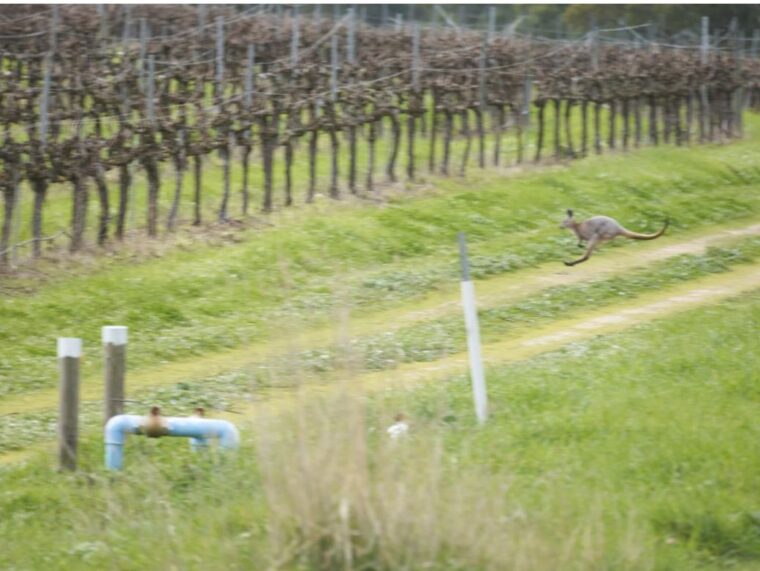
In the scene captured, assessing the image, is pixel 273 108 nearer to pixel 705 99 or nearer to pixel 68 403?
pixel 68 403

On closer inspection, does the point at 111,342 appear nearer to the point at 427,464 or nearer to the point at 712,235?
the point at 427,464

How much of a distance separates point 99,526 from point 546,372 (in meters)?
4.85

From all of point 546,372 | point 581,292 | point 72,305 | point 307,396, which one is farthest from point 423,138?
point 307,396

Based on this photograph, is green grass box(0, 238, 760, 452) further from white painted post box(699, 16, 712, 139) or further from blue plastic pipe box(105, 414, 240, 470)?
white painted post box(699, 16, 712, 139)

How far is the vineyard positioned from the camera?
18.1 metres

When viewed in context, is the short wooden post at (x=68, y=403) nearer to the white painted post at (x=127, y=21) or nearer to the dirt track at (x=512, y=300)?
the dirt track at (x=512, y=300)

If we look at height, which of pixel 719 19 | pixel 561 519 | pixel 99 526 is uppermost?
pixel 719 19

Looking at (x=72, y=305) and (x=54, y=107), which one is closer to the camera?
(x=72, y=305)

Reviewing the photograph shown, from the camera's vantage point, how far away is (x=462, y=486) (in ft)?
21.8

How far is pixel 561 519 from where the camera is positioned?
23.6ft

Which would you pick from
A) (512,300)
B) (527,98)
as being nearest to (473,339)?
(512,300)

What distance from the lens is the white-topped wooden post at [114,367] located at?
9.60m

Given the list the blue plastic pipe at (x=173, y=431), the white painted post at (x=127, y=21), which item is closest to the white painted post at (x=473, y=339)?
the blue plastic pipe at (x=173, y=431)

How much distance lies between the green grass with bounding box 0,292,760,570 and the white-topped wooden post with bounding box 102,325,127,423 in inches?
15.0
